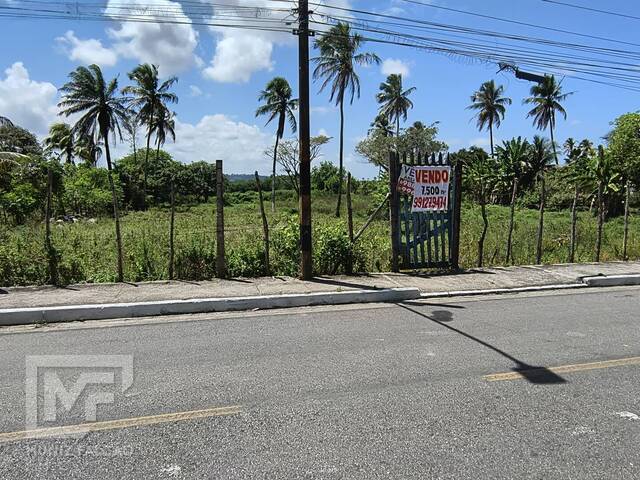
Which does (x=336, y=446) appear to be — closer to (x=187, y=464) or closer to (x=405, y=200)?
(x=187, y=464)

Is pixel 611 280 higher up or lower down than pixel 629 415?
higher up

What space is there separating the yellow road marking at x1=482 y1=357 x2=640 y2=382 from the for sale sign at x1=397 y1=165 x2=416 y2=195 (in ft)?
18.5

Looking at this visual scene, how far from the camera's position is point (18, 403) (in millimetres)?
3955

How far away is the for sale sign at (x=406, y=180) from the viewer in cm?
1002

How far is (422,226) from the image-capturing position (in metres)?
10.3

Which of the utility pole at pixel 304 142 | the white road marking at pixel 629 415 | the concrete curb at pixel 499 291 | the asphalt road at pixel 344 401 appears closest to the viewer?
the asphalt road at pixel 344 401

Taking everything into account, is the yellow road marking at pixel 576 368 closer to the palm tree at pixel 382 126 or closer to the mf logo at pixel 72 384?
the mf logo at pixel 72 384

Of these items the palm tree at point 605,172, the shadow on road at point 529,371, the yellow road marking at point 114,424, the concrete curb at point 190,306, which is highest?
the palm tree at point 605,172

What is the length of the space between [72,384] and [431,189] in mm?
7862

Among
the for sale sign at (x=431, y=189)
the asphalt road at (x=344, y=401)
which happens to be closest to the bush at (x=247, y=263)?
the asphalt road at (x=344, y=401)

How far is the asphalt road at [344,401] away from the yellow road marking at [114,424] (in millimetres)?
20

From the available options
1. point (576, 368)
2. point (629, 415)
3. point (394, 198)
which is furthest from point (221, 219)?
point (629, 415)

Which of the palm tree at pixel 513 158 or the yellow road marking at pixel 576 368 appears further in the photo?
the palm tree at pixel 513 158

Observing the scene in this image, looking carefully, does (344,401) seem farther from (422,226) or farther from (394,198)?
(422,226)
